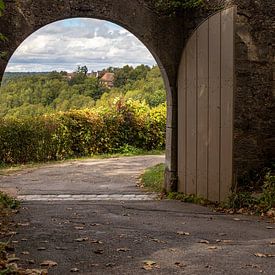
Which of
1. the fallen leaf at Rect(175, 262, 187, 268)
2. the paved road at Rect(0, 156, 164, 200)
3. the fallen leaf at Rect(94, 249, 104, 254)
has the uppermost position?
the fallen leaf at Rect(175, 262, 187, 268)

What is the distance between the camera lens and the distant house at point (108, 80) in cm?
2558

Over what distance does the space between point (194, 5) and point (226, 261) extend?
16.2 ft

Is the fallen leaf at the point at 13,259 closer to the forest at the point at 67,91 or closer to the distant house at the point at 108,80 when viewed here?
the forest at the point at 67,91

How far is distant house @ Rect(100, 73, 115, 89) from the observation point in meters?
25.6

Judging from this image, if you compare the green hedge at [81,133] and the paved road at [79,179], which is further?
the green hedge at [81,133]

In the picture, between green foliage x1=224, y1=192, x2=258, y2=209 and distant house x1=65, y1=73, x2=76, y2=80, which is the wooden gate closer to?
green foliage x1=224, y1=192, x2=258, y2=209

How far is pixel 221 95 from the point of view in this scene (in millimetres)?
7594

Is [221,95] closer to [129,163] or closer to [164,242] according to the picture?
[164,242]

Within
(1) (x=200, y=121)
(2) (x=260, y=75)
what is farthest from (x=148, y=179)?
(2) (x=260, y=75)

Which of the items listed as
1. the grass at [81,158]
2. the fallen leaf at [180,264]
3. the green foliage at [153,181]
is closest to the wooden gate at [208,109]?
the green foliage at [153,181]

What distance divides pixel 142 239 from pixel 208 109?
10.6 feet

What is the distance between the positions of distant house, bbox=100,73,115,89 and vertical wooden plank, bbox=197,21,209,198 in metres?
17.5

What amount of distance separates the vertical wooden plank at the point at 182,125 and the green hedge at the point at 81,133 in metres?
8.14

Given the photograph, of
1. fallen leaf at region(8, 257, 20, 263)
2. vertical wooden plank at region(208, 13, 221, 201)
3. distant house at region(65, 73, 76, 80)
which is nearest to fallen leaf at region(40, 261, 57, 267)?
fallen leaf at region(8, 257, 20, 263)
